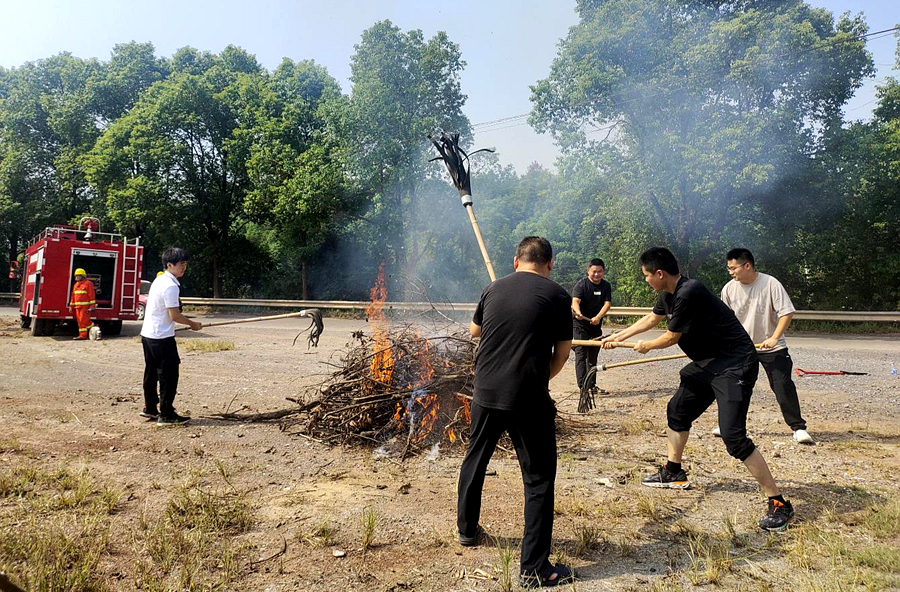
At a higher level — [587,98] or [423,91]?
[423,91]

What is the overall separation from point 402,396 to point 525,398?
101 inches

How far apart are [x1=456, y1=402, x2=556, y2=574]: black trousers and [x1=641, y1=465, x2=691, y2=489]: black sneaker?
64.0 inches

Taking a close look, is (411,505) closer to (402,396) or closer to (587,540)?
(587,540)

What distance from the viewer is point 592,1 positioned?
17.5 metres

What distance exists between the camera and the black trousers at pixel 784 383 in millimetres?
5418

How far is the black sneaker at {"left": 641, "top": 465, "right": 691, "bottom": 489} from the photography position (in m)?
4.36

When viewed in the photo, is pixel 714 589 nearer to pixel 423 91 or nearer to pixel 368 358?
pixel 368 358

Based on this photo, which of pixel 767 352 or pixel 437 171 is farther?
pixel 437 171

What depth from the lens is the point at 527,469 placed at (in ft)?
10.5

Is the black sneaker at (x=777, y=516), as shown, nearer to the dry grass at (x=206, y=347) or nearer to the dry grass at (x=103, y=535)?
the dry grass at (x=103, y=535)

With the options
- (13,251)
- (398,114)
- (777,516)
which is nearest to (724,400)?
(777,516)

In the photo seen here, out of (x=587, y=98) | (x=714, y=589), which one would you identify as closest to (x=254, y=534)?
(x=714, y=589)

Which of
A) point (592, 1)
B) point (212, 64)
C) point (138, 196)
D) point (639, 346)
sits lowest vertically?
point (639, 346)

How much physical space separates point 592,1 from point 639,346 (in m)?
16.3
